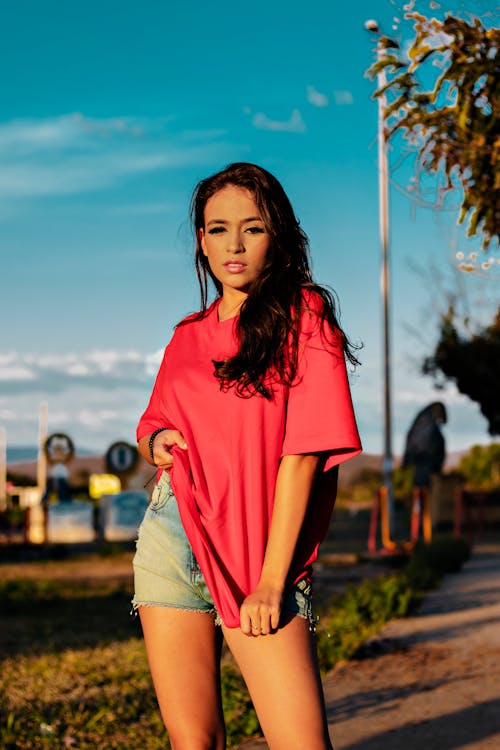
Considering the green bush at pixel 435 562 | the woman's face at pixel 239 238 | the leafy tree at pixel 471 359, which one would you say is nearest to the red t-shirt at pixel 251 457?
the woman's face at pixel 239 238

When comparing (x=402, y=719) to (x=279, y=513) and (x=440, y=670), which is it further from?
(x=279, y=513)

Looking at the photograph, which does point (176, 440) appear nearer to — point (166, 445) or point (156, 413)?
point (166, 445)

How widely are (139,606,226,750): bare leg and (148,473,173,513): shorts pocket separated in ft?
0.86

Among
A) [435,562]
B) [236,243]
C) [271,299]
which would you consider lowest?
[435,562]

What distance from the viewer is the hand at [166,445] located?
2766 mm

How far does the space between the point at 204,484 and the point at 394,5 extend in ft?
13.1

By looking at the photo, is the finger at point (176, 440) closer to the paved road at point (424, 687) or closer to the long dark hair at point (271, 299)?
the long dark hair at point (271, 299)

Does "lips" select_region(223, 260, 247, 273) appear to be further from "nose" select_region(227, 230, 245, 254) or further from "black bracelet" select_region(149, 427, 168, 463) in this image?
"black bracelet" select_region(149, 427, 168, 463)

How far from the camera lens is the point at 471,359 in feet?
84.7

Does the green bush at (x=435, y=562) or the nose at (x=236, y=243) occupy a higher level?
the nose at (x=236, y=243)

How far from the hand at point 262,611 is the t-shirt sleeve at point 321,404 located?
34cm

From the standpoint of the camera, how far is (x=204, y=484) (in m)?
2.70

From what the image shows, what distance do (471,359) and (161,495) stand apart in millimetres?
23724

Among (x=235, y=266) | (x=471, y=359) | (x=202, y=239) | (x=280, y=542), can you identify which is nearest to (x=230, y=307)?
(x=235, y=266)
